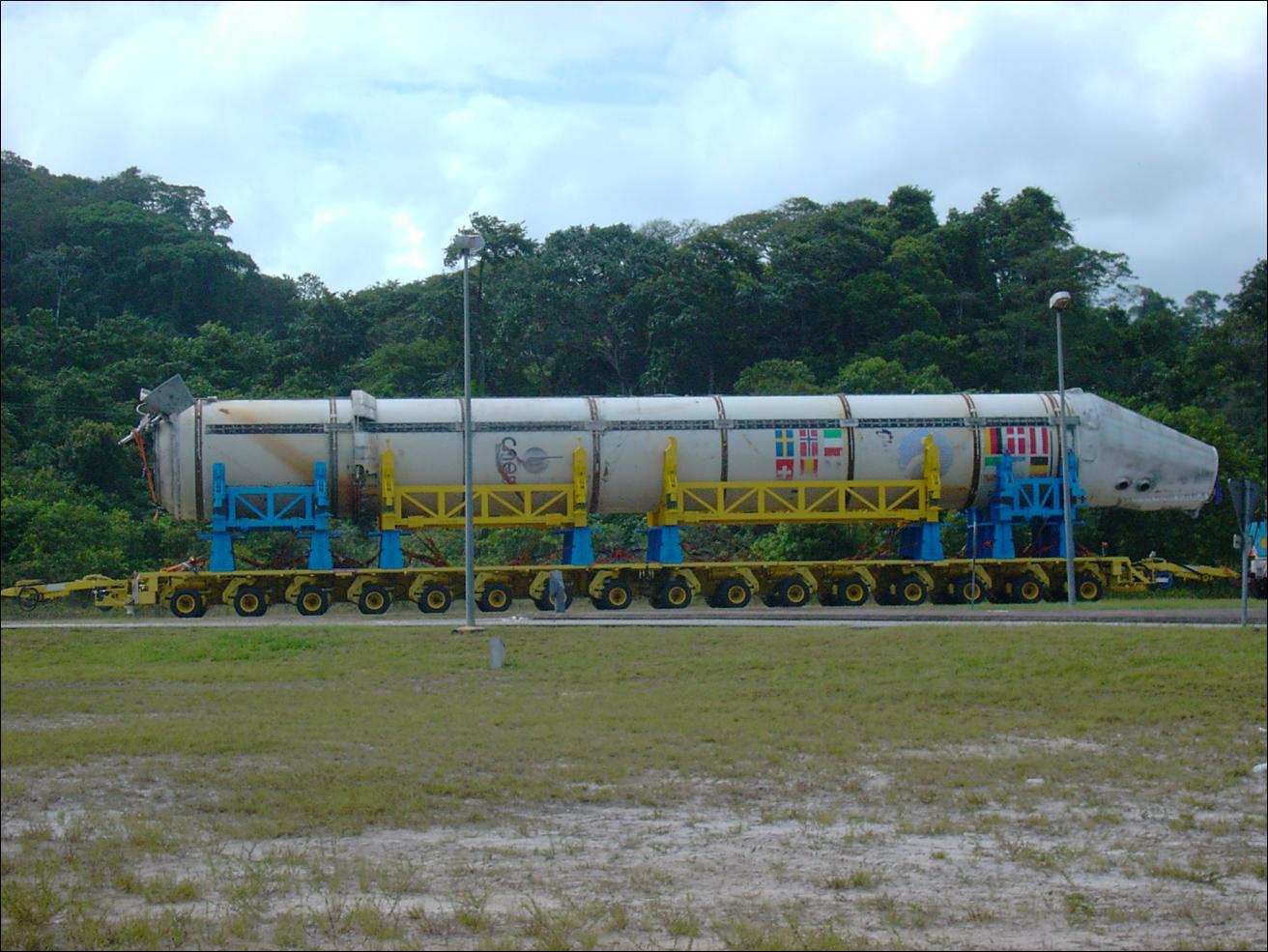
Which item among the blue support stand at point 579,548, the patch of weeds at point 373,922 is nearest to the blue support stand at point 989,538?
the blue support stand at point 579,548

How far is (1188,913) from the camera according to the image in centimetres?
1009

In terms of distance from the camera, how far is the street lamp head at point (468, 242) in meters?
23.5

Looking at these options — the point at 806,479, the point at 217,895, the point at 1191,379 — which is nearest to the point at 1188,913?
the point at 217,895

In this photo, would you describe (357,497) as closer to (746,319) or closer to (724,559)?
(724,559)

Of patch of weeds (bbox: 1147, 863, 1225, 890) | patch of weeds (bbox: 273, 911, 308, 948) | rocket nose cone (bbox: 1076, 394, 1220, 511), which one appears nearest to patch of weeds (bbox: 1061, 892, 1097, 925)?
patch of weeds (bbox: 1147, 863, 1225, 890)

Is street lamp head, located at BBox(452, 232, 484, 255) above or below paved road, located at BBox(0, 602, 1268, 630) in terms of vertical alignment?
above

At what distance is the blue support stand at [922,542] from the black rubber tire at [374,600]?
12.7 meters

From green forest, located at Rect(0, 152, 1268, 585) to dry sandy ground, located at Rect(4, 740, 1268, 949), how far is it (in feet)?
7.84

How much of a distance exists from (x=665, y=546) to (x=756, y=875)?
2180 centimetres

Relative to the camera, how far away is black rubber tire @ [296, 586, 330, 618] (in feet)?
96.2

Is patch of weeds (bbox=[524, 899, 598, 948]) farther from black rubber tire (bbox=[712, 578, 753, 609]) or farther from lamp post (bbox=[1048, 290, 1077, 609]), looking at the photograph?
lamp post (bbox=[1048, 290, 1077, 609])

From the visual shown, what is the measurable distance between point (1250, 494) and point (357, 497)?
1910 cm

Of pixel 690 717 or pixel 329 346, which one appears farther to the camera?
pixel 329 346

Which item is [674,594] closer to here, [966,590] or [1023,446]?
[966,590]
